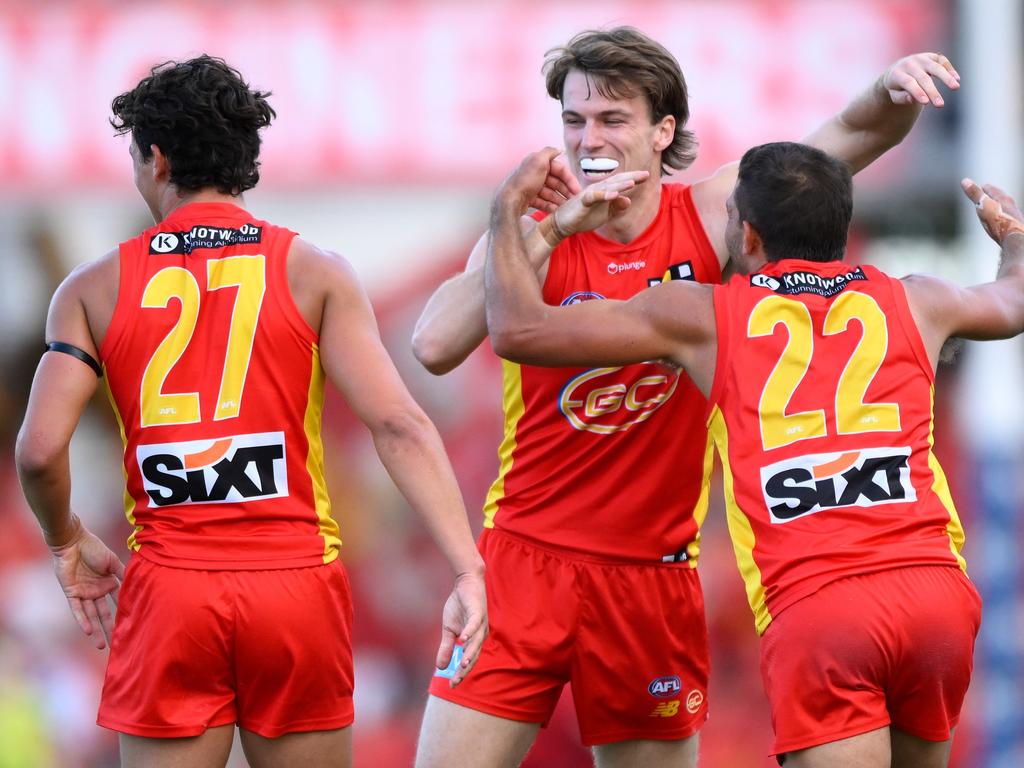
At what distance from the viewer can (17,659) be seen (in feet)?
32.8

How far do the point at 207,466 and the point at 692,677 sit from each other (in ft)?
6.12

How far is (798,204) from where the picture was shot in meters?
4.33

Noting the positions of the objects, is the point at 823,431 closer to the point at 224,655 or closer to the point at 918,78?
the point at 918,78

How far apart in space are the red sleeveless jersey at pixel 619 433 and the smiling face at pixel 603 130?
0.23 meters

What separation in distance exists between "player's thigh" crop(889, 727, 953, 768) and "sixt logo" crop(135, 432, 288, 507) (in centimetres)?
190

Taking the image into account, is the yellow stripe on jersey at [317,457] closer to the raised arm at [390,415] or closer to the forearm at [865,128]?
the raised arm at [390,415]

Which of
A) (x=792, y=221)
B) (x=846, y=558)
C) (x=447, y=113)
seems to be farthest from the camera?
(x=447, y=113)

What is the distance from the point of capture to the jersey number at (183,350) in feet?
13.6

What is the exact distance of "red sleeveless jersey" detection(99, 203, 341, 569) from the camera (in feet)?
13.6

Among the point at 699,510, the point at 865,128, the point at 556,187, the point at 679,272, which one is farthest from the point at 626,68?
the point at 699,510

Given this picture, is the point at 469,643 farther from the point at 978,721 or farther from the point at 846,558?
the point at 978,721

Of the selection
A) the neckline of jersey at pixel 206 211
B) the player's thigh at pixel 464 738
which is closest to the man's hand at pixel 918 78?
the neckline of jersey at pixel 206 211

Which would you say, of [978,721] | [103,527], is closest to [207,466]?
[103,527]

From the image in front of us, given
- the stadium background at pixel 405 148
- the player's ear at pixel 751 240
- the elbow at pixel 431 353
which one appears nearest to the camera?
the player's ear at pixel 751 240
